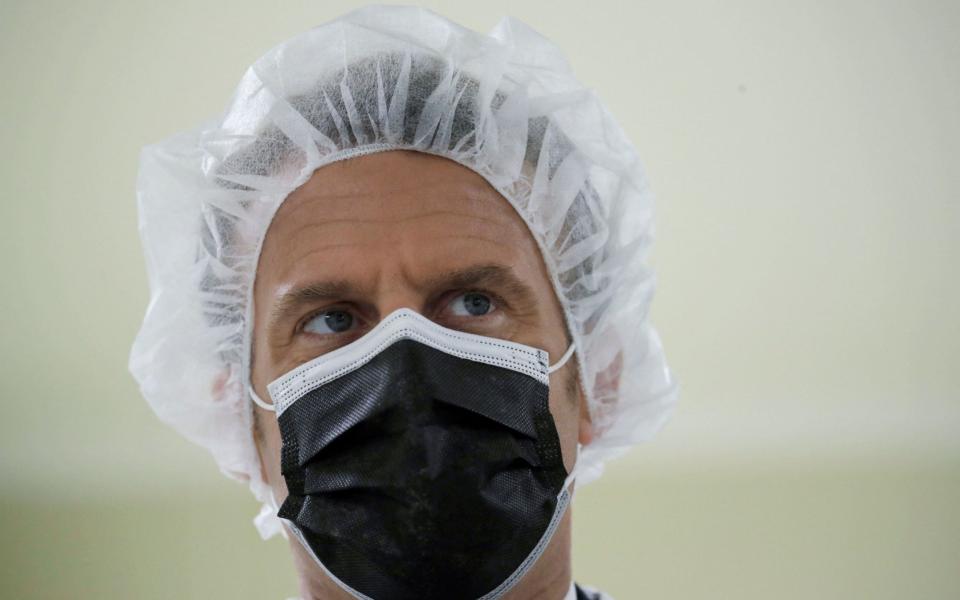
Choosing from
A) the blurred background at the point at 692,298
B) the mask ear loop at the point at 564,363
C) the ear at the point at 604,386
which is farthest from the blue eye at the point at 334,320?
the blurred background at the point at 692,298

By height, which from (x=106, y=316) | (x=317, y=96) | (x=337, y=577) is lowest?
(x=106, y=316)

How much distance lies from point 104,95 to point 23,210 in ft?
1.38

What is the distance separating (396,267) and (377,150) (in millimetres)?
226

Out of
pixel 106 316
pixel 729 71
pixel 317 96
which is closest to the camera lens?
pixel 317 96

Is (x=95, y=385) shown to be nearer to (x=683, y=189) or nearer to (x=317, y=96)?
(x=317, y=96)

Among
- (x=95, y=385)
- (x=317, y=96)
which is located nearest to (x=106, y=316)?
(x=95, y=385)

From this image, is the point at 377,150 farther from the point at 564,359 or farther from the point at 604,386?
the point at 604,386

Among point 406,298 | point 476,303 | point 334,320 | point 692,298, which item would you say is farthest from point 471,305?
point 692,298

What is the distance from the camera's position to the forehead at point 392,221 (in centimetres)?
158

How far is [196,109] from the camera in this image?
8.43 feet

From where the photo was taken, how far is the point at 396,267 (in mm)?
1571

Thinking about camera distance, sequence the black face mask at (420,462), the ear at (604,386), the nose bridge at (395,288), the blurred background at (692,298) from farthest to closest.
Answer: the blurred background at (692,298)
the ear at (604,386)
the nose bridge at (395,288)
the black face mask at (420,462)

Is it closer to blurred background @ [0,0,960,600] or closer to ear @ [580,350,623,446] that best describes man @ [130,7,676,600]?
ear @ [580,350,623,446]

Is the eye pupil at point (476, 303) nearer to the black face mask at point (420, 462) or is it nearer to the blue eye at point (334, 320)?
the black face mask at point (420, 462)
